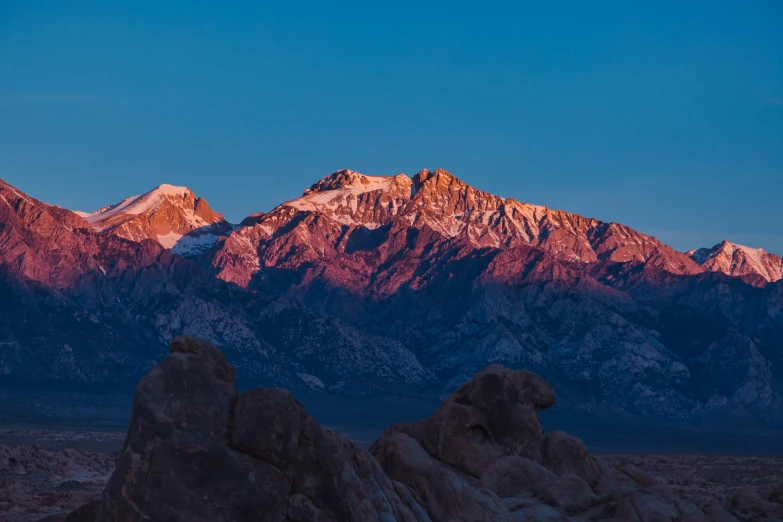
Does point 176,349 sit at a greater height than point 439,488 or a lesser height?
greater

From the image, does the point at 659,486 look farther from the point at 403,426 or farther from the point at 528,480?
the point at 403,426

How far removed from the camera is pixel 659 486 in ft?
126

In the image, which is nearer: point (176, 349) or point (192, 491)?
point (192, 491)

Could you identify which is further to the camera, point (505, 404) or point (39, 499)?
point (39, 499)

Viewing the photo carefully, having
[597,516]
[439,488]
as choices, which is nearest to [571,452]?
[597,516]

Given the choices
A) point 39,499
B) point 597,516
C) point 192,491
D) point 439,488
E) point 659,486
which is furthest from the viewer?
point 39,499

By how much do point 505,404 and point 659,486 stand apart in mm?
6699

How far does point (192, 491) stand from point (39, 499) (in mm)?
26505

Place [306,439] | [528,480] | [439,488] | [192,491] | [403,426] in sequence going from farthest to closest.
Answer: [403,426]
[528,480]
[439,488]
[306,439]
[192,491]

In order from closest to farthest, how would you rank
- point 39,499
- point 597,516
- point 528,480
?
point 597,516 < point 528,480 < point 39,499

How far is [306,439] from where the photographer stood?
23.4m

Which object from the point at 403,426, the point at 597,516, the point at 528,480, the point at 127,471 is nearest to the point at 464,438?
the point at 403,426

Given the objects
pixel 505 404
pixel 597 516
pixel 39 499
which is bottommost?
pixel 39 499

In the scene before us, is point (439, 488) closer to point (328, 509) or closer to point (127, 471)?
point (328, 509)
